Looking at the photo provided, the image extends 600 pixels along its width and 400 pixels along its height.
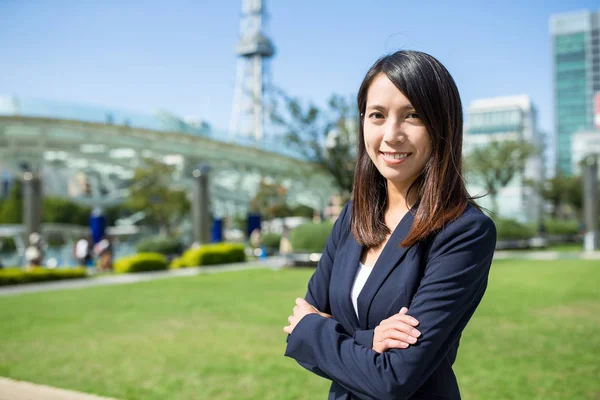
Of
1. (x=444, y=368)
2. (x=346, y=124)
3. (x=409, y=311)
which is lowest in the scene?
(x=444, y=368)

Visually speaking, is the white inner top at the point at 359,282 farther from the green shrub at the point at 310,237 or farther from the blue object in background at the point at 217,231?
the blue object in background at the point at 217,231

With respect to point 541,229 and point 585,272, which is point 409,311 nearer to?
point 585,272

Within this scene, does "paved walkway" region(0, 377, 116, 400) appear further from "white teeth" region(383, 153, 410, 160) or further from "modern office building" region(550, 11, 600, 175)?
"modern office building" region(550, 11, 600, 175)

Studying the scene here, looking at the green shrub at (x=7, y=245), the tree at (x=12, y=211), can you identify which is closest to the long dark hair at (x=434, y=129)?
the green shrub at (x=7, y=245)

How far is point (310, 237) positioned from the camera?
1881cm

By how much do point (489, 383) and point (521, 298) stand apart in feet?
18.7

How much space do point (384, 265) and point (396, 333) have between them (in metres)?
0.23

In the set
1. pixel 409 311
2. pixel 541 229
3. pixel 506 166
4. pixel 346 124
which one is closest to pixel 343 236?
pixel 409 311

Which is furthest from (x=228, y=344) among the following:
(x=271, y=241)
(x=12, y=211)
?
(x=12, y=211)

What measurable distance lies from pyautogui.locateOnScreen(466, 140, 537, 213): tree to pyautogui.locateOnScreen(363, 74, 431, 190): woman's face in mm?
36607

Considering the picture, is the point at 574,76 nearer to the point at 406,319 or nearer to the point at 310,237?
the point at 310,237

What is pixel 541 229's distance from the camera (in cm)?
3350

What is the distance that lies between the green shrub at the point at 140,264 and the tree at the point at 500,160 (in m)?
24.6

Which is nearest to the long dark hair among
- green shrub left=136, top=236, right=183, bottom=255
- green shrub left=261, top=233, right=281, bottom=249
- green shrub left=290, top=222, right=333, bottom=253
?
green shrub left=290, top=222, right=333, bottom=253
